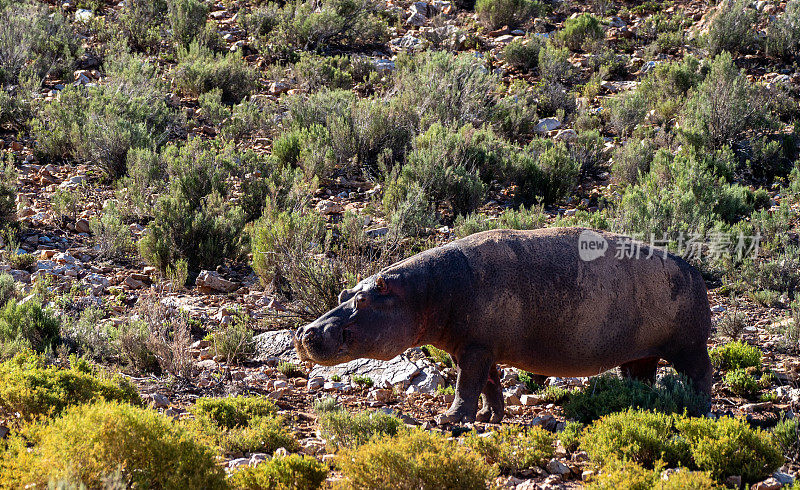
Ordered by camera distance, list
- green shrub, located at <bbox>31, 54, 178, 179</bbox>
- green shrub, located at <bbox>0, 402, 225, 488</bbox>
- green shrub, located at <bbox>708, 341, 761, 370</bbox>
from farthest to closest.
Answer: green shrub, located at <bbox>31, 54, 178, 179</bbox>, green shrub, located at <bbox>708, 341, 761, 370</bbox>, green shrub, located at <bbox>0, 402, 225, 488</bbox>

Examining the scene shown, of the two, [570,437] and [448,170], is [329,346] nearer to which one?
[570,437]

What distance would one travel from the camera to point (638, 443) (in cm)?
491

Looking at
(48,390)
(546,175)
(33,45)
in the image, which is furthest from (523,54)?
(48,390)

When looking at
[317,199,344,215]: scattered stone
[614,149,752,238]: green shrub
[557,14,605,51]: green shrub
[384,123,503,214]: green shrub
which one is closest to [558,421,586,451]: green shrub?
[614,149,752,238]: green shrub

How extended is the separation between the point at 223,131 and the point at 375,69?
4.56 m

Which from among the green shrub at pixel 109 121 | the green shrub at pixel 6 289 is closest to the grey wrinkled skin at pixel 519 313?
the green shrub at pixel 6 289

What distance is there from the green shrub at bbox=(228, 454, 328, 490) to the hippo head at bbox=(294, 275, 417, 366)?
3.66ft

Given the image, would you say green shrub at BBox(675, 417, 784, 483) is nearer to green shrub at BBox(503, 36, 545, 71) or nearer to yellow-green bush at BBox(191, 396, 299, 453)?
yellow-green bush at BBox(191, 396, 299, 453)

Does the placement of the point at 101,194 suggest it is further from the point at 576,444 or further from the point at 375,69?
the point at 576,444

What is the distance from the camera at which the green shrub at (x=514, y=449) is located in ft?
16.3

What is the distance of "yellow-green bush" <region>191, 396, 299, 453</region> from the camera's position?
5.25 metres

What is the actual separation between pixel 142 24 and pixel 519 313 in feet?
45.1

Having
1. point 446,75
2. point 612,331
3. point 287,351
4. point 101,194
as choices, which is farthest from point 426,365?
point 446,75

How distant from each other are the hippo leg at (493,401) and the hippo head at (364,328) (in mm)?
921
